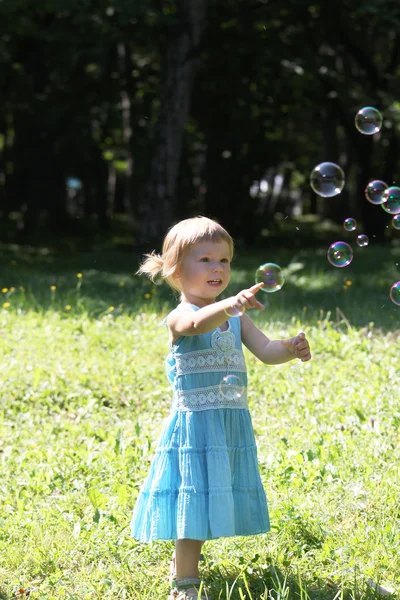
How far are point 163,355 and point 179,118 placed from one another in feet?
31.1

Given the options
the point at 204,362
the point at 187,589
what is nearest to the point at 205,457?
the point at 204,362

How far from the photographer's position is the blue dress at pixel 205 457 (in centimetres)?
343

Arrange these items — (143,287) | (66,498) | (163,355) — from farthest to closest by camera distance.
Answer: (143,287)
(163,355)
(66,498)

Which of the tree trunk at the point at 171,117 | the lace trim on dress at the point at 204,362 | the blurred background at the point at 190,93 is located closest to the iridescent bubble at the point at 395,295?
the lace trim on dress at the point at 204,362

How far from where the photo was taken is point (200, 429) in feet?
11.6

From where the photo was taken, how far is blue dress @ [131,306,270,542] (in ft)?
11.3

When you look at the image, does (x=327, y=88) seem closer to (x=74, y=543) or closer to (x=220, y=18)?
(x=220, y=18)

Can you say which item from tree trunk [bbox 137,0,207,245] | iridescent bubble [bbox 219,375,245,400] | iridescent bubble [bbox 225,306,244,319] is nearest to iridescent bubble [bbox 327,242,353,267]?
iridescent bubble [bbox 219,375,245,400]

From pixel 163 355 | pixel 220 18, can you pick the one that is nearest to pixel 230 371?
pixel 163 355

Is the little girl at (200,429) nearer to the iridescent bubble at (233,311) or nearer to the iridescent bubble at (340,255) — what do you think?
the iridescent bubble at (233,311)

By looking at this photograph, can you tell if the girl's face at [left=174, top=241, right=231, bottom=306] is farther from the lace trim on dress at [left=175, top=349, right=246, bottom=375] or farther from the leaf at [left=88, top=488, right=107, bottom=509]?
the leaf at [left=88, top=488, right=107, bottom=509]

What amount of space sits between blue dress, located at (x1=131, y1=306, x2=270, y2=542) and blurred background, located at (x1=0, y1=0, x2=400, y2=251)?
11.3m

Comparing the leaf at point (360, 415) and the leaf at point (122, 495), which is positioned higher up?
the leaf at point (360, 415)

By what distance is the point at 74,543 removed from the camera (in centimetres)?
416
